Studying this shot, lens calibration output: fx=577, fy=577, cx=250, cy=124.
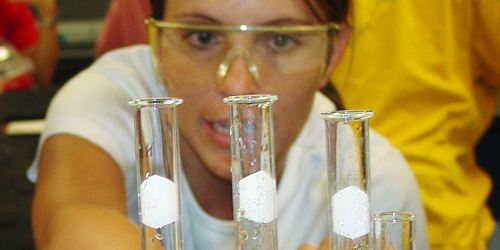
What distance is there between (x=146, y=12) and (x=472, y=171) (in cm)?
79

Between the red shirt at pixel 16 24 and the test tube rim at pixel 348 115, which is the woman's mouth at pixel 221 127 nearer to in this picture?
the test tube rim at pixel 348 115

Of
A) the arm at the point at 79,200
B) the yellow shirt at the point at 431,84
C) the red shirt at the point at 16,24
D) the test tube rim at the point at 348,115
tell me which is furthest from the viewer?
the red shirt at the point at 16,24

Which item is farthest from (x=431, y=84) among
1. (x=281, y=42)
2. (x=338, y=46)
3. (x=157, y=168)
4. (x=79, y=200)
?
(x=157, y=168)

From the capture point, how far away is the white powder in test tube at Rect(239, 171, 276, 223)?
13.5 inches

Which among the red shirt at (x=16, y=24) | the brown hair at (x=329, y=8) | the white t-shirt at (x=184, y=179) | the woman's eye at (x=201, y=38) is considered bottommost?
the white t-shirt at (x=184, y=179)

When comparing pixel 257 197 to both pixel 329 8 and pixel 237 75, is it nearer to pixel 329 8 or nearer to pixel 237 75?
pixel 237 75

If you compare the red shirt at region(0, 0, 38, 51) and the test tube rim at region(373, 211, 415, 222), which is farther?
the red shirt at region(0, 0, 38, 51)

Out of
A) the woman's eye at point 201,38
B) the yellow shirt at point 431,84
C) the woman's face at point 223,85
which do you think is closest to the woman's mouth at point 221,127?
the woman's face at point 223,85

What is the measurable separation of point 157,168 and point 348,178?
4.5 inches

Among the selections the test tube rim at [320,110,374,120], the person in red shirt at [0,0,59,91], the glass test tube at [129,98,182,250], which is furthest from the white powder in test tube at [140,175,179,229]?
the person in red shirt at [0,0,59,91]

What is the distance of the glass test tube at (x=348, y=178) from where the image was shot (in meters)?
0.34

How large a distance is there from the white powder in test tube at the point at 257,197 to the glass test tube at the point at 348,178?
0.13ft

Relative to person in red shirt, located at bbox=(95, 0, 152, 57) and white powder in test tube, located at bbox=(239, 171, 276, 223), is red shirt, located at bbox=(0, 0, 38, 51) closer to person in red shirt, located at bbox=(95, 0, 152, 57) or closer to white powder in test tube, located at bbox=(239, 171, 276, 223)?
person in red shirt, located at bbox=(95, 0, 152, 57)

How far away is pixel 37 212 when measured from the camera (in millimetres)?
648
